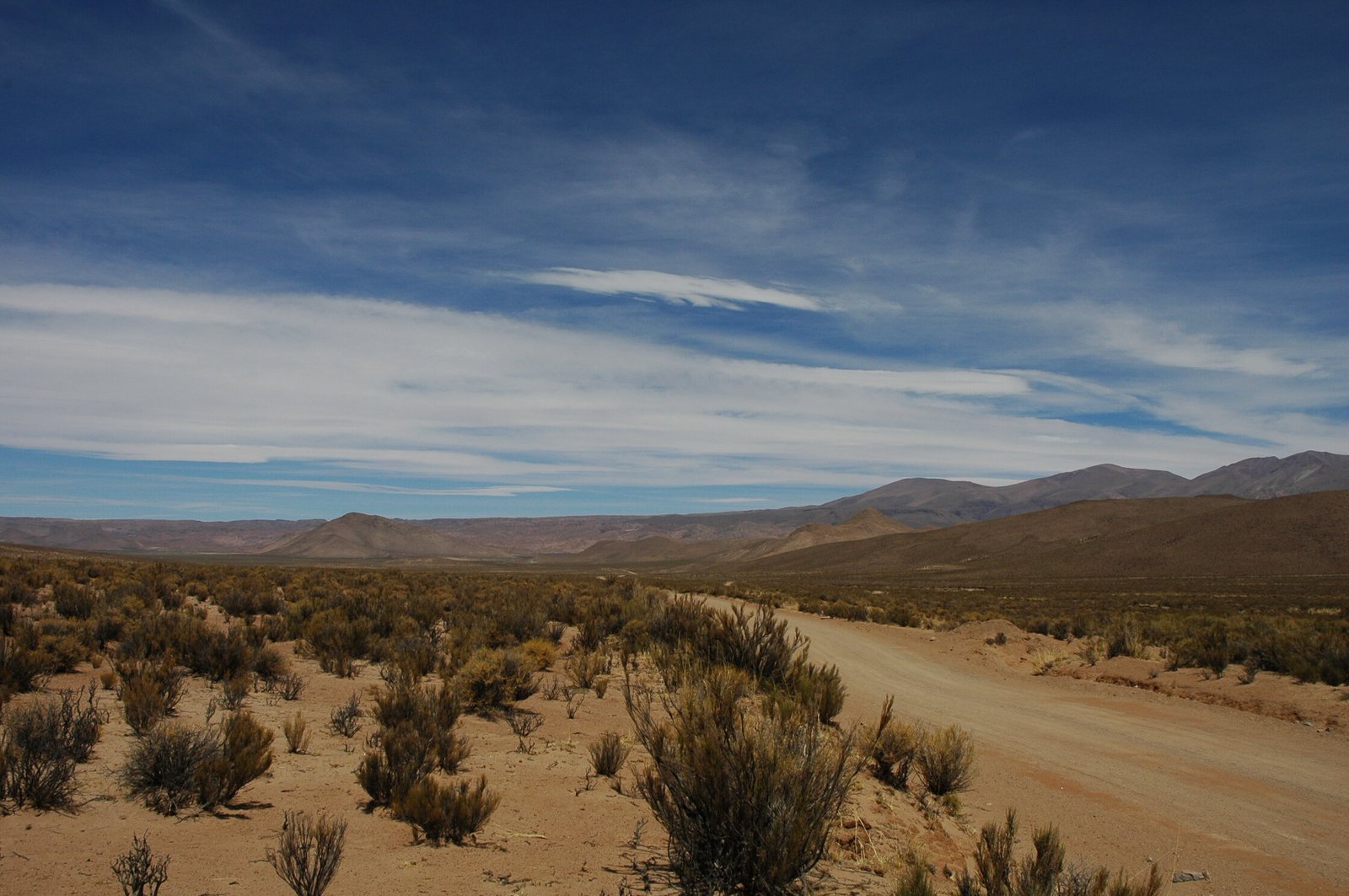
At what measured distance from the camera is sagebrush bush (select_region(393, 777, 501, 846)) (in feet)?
19.2

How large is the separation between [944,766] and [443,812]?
538cm

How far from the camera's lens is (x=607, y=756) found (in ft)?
25.5

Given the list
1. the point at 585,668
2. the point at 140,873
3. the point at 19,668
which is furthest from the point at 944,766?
the point at 19,668

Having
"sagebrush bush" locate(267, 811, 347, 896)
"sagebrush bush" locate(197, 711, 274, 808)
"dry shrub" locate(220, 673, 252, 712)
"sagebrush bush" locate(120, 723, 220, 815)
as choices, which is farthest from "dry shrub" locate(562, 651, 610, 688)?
"sagebrush bush" locate(267, 811, 347, 896)

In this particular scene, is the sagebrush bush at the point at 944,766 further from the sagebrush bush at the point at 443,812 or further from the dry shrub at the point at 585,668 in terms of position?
the dry shrub at the point at 585,668

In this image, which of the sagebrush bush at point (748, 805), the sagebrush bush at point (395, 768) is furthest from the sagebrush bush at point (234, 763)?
the sagebrush bush at point (748, 805)

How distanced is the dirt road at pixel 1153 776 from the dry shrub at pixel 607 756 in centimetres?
376

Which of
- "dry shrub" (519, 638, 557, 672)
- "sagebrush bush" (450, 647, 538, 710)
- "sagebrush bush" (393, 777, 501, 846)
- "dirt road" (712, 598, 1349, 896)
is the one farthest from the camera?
"dry shrub" (519, 638, 557, 672)

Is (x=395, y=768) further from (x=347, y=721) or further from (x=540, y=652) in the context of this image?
(x=540, y=652)

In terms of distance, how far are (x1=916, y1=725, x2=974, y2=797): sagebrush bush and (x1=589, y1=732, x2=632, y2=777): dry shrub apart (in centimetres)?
335

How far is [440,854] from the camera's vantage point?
561 cm

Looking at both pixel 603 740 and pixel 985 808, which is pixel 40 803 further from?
pixel 985 808

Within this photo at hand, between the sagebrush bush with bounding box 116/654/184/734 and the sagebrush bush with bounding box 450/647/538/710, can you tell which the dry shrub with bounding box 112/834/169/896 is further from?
the sagebrush bush with bounding box 450/647/538/710

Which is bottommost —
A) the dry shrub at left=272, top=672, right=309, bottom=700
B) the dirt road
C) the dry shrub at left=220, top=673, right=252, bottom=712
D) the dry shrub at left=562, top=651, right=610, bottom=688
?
the dirt road
